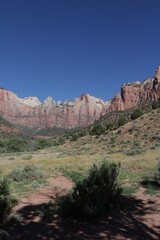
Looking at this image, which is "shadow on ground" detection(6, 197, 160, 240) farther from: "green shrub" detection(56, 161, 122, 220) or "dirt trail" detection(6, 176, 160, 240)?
"green shrub" detection(56, 161, 122, 220)

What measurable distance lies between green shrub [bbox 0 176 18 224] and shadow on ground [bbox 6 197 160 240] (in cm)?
41

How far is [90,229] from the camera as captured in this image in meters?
5.52

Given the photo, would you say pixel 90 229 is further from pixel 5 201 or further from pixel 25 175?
pixel 25 175

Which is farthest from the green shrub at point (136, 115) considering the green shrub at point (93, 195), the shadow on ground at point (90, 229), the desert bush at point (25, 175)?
the shadow on ground at point (90, 229)

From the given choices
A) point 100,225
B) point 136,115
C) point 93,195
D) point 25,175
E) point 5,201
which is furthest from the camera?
point 136,115

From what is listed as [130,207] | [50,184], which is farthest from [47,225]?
[50,184]

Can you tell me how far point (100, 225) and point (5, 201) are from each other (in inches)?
110

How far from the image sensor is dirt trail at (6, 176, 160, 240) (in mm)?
5090

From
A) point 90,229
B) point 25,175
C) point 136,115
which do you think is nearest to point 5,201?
point 90,229

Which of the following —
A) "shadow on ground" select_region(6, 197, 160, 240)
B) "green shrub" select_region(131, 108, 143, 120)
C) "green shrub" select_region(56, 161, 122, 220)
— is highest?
"green shrub" select_region(131, 108, 143, 120)

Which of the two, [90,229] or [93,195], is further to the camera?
[93,195]

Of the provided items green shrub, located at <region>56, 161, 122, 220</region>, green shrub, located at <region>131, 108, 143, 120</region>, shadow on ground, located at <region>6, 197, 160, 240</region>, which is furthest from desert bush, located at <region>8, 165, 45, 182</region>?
green shrub, located at <region>131, 108, 143, 120</region>

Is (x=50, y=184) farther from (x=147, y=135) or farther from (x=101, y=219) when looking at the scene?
(x=147, y=135)

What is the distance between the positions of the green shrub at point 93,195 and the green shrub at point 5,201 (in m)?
1.51
